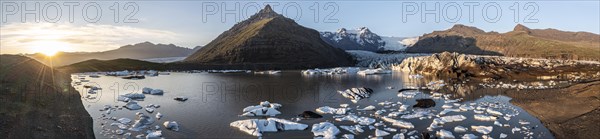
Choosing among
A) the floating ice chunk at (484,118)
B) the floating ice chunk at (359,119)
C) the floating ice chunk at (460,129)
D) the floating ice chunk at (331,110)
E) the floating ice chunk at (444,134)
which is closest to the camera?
the floating ice chunk at (444,134)

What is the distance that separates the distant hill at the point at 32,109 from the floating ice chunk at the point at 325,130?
Result: 37.5 feet

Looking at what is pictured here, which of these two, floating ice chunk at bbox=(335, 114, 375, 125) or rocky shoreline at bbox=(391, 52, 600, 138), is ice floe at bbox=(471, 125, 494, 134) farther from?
floating ice chunk at bbox=(335, 114, 375, 125)

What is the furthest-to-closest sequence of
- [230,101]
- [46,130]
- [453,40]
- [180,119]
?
[453,40] < [230,101] < [180,119] < [46,130]

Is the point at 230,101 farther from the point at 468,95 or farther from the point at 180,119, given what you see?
the point at 468,95

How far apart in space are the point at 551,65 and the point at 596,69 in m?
7.77

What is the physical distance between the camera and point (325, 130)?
19.8 m

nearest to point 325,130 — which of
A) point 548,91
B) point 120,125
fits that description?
point 120,125

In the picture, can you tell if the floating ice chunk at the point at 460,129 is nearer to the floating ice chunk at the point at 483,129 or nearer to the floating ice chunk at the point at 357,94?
the floating ice chunk at the point at 483,129

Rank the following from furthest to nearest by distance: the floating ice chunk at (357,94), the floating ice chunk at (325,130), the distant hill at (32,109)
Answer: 1. the floating ice chunk at (357,94)
2. the floating ice chunk at (325,130)
3. the distant hill at (32,109)

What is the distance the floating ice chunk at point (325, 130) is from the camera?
62.8ft

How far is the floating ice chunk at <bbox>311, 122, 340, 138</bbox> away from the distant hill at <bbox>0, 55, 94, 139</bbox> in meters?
11.4

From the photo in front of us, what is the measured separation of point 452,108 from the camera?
28.4m

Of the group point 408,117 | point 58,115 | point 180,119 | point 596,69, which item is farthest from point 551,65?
point 58,115

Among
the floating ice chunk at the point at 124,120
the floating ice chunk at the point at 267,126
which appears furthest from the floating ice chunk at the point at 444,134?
the floating ice chunk at the point at 124,120
